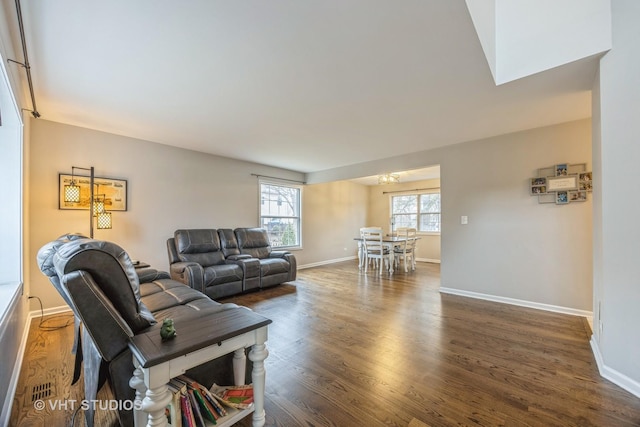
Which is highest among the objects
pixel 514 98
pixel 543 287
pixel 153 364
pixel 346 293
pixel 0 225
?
pixel 514 98

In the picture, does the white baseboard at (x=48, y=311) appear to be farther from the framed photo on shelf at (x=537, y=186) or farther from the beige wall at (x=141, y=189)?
the framed photo on shelf at (x=537, y=186)

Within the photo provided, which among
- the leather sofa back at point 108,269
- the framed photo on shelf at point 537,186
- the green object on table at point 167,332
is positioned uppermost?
the framed photo on shelf at point 537,186

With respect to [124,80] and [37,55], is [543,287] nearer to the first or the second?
[124,80]

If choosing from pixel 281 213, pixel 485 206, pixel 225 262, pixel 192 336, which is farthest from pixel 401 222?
pixel 192 336

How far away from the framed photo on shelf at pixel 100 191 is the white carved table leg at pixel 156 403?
11.4ft

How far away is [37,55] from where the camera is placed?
1954mm

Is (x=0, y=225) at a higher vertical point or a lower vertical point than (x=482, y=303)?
higher

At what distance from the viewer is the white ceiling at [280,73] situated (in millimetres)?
1572

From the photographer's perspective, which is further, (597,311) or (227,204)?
(227,204)

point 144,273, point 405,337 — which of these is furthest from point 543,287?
point 144,273

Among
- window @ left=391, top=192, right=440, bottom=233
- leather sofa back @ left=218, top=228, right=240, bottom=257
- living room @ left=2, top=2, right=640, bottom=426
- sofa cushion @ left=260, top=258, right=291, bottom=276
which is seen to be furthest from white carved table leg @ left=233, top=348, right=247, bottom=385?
window @ left=391, top=192, right=440, bottom=233

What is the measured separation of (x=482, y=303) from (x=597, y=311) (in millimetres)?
1449

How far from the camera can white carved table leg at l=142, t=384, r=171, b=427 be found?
1.02m

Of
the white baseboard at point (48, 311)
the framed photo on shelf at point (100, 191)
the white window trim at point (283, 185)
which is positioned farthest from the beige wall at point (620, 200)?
the white baseboard at point (48, 311)
